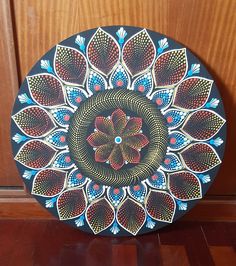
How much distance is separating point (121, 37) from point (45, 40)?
0.64ft

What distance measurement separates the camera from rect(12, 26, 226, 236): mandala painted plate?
79 cm

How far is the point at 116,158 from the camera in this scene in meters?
0.85

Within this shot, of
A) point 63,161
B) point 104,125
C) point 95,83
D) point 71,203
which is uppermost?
point 95,83

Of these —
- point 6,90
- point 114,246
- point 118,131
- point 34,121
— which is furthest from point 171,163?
point 6,90

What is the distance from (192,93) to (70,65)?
321mm

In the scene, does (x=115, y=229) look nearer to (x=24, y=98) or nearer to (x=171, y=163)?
(x=171, y=163)

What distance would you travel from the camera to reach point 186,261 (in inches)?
32.2

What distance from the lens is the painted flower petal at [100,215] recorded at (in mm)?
868

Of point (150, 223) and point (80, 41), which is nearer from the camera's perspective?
point (80, 41)

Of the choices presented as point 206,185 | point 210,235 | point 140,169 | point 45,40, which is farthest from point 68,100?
point 210,235

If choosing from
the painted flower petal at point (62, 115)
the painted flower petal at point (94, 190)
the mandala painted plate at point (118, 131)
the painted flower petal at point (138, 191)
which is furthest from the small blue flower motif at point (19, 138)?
the painted flower petal at point (138, 191)

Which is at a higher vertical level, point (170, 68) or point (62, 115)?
point (170, 68)

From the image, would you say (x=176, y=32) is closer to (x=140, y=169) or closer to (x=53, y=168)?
(x=140, y=169)

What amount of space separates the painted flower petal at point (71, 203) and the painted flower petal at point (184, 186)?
249 mm
